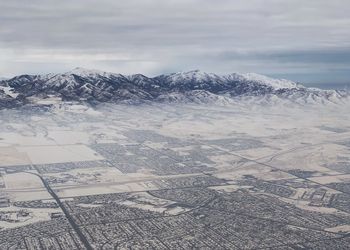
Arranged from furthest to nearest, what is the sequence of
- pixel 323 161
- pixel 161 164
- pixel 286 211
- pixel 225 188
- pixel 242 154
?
pixel 242 154
pixel 323 161
pixel 161 164
pixel 225 188
pixel 286 211

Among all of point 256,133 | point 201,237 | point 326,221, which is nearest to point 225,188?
point 326,221

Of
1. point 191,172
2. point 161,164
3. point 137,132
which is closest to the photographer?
point 191,172

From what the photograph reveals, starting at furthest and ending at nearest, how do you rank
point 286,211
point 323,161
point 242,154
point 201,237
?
point 242,154
point 323,161
point 286,211
point 201,237

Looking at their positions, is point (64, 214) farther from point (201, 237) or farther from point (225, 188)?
point (225, 188)

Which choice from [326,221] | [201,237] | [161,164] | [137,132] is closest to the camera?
[201,237]

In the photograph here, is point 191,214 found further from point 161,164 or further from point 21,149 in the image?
point 21,149

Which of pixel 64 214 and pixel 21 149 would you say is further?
pixel 21 149

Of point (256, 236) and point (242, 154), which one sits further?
point (242, 154)

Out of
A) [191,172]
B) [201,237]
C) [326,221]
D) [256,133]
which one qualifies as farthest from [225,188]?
[256,133]
